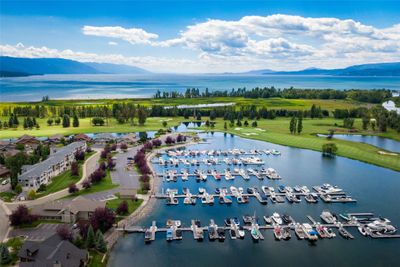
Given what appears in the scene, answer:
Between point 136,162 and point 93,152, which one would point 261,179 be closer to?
point 136,162

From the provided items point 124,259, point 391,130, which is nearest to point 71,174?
point 124,259

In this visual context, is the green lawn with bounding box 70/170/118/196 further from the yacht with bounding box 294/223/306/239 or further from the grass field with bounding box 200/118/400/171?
the grass field with bounding box 200/118/400/171

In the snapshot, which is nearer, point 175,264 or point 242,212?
point 175,264

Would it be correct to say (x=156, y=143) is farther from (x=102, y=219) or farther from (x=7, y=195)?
(x=102, y=219)

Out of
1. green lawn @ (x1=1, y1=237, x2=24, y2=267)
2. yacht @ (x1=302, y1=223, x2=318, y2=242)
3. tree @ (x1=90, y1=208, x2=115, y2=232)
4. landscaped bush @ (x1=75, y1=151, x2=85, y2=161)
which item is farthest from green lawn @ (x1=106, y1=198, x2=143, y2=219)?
landscaped bush @ (x1=75, y1=151, x2=85, y2=161)

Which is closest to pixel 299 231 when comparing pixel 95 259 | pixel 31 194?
pixel 95 259

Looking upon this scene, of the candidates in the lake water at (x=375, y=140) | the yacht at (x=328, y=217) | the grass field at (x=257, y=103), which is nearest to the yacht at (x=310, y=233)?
the yacht at (x=328, y=217)

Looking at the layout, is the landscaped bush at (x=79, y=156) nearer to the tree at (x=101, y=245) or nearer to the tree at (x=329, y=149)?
the tree at (x=101, y=245)
